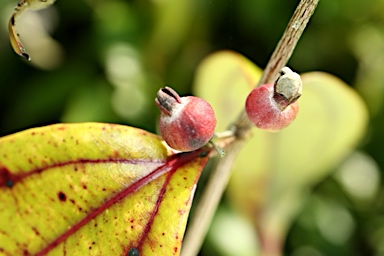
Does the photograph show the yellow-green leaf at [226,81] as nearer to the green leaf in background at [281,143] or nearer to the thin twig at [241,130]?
the green leaf in background at [281,143]

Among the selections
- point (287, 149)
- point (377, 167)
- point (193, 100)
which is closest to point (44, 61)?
point (287, 149)

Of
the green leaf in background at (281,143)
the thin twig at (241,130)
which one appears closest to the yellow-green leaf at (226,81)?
the green leaf in background at (281,143)

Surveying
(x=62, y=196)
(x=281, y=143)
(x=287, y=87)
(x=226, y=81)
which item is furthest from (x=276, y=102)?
(x=281, y=143)

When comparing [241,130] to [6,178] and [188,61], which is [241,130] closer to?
[6,178]

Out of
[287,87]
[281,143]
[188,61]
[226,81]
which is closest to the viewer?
[287,87]

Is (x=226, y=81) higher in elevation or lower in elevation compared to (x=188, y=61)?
higher

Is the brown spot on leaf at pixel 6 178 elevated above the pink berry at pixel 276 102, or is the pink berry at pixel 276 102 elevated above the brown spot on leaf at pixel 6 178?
the pink berry at pixel 276 102
